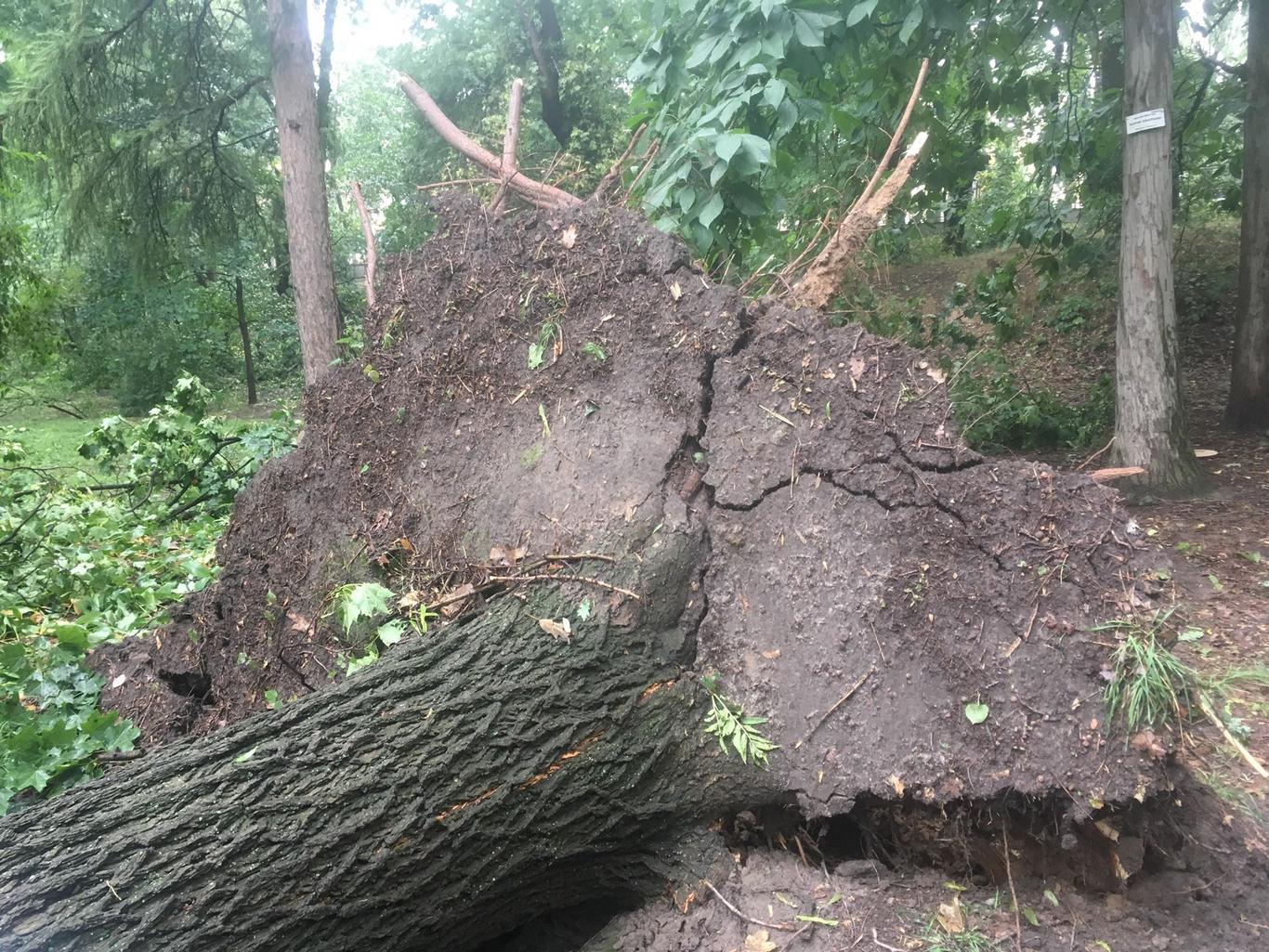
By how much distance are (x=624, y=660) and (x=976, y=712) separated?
0.93 m

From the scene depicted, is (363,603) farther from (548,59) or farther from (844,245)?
(548,59)

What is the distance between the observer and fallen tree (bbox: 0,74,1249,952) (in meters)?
1.83

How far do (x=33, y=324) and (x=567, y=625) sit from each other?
23.0ft

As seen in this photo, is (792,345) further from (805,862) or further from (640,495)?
(805,862)

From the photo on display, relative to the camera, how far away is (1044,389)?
7.16 meters

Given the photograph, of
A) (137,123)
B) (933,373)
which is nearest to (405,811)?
(933,373)

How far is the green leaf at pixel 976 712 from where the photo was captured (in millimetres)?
1963

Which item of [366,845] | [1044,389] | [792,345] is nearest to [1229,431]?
[1044,389]

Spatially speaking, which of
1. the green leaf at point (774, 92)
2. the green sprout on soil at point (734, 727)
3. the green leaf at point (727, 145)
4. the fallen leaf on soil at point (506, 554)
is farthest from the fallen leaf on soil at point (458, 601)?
the green leaf at point (774, 92)

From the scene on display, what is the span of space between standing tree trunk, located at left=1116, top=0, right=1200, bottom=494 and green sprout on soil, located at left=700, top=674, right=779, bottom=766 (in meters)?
3.45

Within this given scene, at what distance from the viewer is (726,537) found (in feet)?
8.12

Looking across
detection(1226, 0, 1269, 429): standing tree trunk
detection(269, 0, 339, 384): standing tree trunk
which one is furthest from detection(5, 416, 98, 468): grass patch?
detection(1226, 0, 1269, 429): standing tree trunk

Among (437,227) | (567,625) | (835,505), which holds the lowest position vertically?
(567,625)

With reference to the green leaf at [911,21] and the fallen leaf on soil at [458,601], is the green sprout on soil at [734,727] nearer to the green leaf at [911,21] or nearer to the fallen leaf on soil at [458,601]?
the fallen leaf on soil at [458,601]
